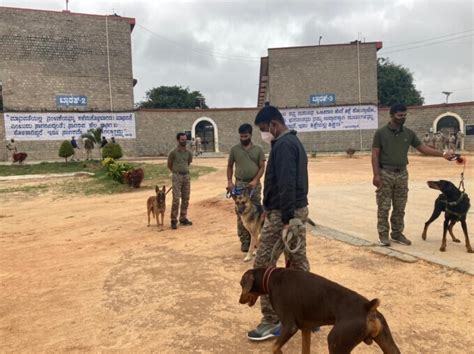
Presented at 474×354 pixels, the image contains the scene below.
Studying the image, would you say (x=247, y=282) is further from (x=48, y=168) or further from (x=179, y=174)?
(x=48, y=168)

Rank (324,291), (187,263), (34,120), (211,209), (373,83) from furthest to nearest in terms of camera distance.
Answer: (373,83) < (34,120) < (211,209) < (187,263) < (324,291)

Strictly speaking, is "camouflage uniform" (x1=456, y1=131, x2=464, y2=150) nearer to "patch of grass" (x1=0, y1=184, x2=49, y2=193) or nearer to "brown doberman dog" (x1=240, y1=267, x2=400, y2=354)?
"patch of grass" (x1=0, y1=184, x2=49, y2=193)

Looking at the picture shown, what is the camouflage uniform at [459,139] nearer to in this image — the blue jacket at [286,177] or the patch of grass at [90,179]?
the patch of grass at [90,179]

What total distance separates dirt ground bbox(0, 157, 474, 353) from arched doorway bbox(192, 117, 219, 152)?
23.8 m

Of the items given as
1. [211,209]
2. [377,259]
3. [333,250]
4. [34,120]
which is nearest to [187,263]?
[333,250]

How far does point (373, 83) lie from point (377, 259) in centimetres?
3139

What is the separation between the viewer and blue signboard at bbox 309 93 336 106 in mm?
34781

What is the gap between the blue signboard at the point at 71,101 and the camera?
31219 millimetres

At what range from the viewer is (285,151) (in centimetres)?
335

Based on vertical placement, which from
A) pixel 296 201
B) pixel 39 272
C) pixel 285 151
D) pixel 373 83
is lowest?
pixel 39 272

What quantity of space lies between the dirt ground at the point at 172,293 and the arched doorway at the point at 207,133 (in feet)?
77.9

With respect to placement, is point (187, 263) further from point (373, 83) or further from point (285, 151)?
point (373, 83)

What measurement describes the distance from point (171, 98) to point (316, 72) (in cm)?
2709

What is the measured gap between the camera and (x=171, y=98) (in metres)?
57.0
